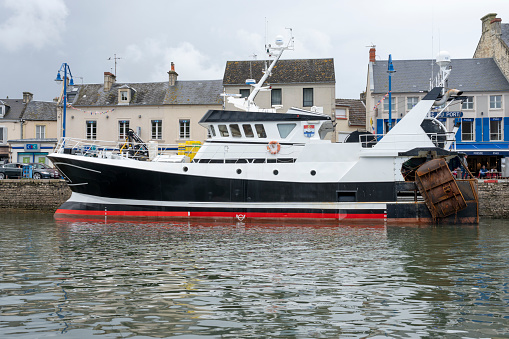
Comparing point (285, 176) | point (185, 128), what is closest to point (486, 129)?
point (185, 128)

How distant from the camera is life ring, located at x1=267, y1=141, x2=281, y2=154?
18884 millimetres

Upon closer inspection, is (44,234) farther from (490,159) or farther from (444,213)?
(490,159)

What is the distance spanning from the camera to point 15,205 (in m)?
25.4

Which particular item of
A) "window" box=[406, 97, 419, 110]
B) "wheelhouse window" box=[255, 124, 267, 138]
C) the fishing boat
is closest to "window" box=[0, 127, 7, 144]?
the fishing boat

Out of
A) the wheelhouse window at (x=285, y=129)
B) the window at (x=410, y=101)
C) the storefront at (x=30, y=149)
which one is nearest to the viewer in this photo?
the wheelhouse window at (x=285, y=129)

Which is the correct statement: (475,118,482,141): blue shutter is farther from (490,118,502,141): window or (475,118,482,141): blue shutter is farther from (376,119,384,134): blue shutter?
(376,119,384,134): blue shutter

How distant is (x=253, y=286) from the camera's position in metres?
7.88

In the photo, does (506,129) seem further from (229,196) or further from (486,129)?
(229,196)

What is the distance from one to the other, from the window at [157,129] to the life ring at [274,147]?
19.0 metres

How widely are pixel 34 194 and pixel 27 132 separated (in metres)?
18.4

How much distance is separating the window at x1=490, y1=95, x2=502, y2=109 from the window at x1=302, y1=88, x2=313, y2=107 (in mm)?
12766

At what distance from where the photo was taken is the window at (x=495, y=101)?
34.7 m

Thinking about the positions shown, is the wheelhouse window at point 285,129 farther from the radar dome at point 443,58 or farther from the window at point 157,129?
the window at point 157,129

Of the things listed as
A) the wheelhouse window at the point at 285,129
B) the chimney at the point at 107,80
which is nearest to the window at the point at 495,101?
the wheelhouse window at the point at 285,129
